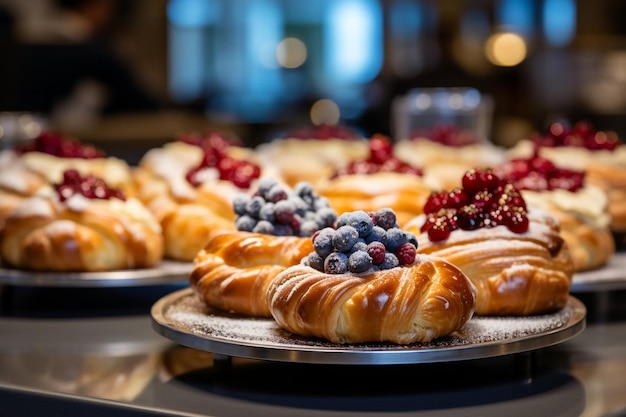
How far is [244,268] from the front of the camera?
2.25 m

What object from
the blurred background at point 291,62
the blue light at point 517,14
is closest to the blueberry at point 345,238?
the blurred background at point 291,62

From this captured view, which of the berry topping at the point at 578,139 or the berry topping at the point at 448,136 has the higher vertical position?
the berry topping at the point at 578,139

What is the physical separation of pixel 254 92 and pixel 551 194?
16581 millimetres

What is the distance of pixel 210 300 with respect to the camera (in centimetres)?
223

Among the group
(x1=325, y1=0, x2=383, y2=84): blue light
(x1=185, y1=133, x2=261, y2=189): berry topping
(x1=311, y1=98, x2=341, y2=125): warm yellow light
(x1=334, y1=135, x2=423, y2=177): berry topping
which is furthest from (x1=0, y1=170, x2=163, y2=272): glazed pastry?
(x1=325, y1=0, x2=383, y2=84): blue light

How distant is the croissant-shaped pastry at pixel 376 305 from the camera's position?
188cm

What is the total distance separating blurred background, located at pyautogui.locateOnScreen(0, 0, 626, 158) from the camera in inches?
316

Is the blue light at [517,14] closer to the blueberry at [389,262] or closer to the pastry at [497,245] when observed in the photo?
the pastry at [497,245]

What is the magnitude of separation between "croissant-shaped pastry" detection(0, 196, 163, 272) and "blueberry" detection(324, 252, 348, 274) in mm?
1017

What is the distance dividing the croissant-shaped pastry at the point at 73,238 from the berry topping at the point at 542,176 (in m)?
1.04

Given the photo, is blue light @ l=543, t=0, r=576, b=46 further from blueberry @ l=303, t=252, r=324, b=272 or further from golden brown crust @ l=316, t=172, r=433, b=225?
blueberry @ l=303, t=252, r=324, b=272

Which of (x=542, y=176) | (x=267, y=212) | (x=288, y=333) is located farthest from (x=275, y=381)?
(x=542, y=176)

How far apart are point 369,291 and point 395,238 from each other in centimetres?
13

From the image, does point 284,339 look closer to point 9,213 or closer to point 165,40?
point 9,213
